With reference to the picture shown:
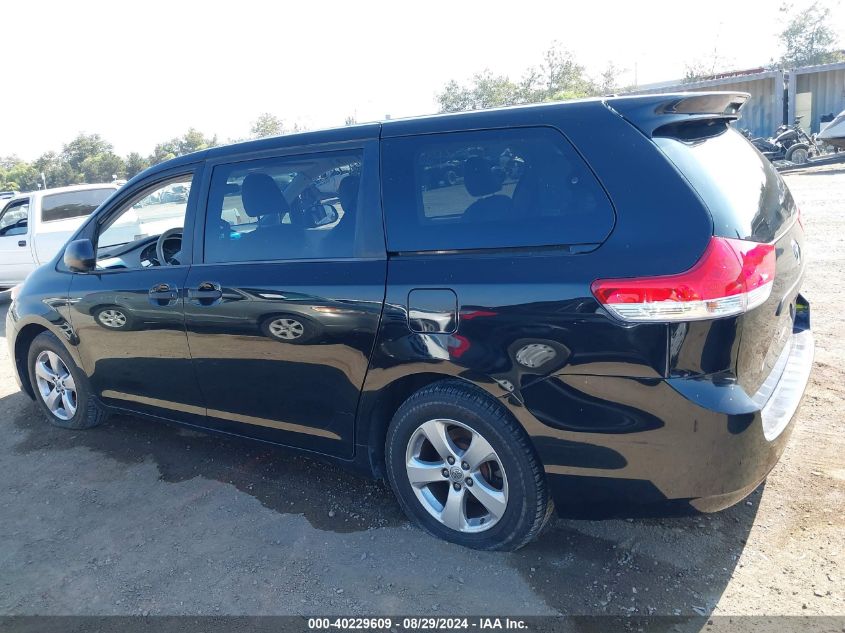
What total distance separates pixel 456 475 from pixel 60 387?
324 cm

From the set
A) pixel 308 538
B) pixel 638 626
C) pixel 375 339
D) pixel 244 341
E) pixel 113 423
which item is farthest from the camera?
pixel 113 423

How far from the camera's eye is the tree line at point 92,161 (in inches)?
1847

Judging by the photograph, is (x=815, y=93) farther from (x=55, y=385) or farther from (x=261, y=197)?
(x=55, y=385)

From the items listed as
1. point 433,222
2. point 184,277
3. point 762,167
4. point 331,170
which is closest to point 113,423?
point 184,277

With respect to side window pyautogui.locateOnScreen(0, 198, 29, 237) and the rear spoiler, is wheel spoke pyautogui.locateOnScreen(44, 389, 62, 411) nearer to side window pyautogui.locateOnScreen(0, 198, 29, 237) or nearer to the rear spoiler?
the rear spoiler

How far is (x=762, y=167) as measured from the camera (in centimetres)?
312

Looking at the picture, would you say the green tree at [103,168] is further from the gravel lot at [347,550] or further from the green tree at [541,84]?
the gravel lot at [347,550]

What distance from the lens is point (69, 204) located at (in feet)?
32.5

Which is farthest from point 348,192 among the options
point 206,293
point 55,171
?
point 55,171

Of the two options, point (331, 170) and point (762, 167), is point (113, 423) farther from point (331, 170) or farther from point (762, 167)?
point (762, 167)

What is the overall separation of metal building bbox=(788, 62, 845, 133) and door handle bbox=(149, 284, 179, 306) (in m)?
28.9

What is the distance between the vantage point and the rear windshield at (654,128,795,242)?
249 centimetres

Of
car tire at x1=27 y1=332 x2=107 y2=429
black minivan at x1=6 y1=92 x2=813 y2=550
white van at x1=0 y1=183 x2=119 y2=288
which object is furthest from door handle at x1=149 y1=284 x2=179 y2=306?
white van at x1=0 y1=183 x2=119 y2=288

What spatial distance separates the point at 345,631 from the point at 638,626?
3.62 ft
